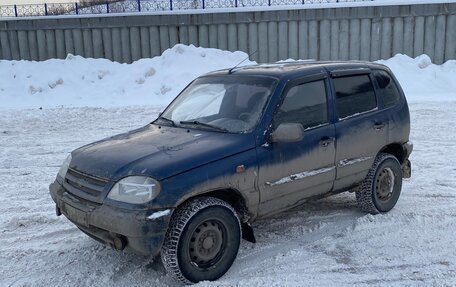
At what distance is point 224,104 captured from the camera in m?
4.88

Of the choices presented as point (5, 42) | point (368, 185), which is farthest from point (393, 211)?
point (5, 42)

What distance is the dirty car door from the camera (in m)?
4.39

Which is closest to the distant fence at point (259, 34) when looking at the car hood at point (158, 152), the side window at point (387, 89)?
the side window at point (387, 89)

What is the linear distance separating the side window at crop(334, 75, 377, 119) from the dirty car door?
0.69 feet

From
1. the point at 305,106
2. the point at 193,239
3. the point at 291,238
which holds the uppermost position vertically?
the point at 305,106

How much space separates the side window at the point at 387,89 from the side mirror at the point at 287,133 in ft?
5.59

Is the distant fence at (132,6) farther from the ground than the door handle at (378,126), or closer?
farther from the ground

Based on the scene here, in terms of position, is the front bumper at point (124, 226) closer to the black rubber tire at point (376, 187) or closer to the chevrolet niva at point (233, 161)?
the chevrolet niva at point (233, 161)

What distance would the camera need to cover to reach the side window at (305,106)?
4.60 m

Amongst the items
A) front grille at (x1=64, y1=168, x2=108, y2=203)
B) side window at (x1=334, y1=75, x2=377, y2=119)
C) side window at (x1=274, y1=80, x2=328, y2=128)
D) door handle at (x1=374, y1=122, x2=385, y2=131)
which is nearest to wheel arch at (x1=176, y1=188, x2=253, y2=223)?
side window at (x1=274, y1=80, x2=328, y2=128)

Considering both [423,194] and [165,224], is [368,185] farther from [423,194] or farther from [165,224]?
[165,224]

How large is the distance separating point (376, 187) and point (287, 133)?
A: 1.77 meters

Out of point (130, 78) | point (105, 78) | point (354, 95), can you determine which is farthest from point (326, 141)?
point (105, 78)

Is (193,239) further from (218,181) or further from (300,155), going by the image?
(300,155)
